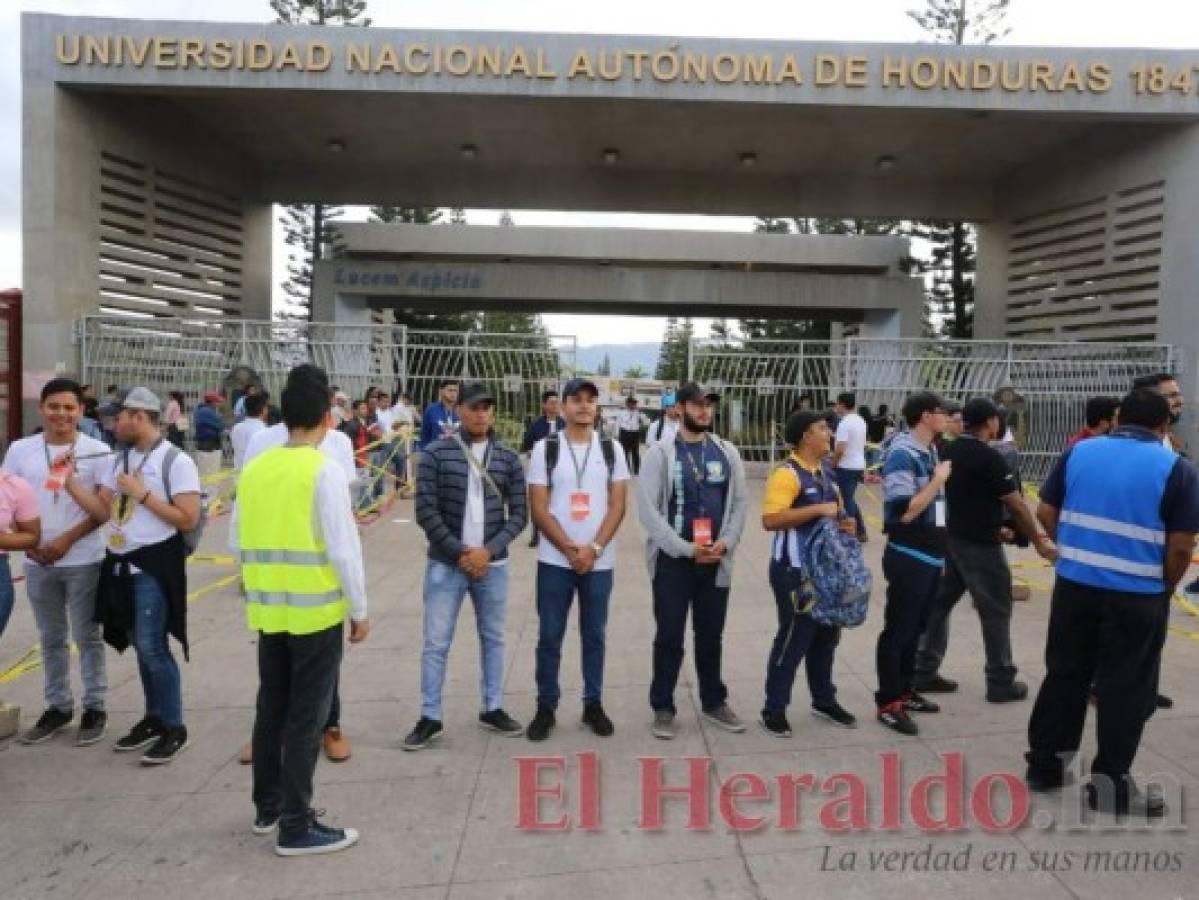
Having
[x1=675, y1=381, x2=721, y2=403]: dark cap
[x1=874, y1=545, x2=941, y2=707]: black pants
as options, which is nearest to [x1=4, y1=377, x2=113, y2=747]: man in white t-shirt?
[x1=675, y1=381, x2=721, y2=403]: dark cap

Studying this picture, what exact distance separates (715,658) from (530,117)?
1561cm

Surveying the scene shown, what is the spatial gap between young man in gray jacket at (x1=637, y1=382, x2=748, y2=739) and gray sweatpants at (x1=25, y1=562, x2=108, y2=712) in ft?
9.12

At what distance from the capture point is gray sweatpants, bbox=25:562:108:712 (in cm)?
453

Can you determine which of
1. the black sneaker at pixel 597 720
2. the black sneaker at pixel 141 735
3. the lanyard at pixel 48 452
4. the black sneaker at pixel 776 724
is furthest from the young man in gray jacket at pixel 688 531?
the lanyard at pixel 48 452

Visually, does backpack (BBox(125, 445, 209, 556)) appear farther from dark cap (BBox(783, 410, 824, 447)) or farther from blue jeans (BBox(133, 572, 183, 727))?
dark cap (BBox(783, 410, 824, 447))

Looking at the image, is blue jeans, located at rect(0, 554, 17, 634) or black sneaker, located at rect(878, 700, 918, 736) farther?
black sneaker, located at rect(878, 700, 918, 736)

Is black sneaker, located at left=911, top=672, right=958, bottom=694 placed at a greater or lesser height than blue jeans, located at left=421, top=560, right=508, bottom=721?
lesser

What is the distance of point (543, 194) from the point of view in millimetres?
22672

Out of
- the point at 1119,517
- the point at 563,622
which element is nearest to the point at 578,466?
the point at 563,622

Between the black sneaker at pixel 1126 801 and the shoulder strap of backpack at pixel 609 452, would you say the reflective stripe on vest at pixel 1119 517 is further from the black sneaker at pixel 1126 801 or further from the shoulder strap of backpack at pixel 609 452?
the shoulder strap of backpack at pixel 609 452

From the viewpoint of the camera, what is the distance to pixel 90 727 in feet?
15.0

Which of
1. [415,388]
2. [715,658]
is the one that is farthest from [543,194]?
[715,658]

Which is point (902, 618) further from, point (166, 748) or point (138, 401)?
point (138, 401)

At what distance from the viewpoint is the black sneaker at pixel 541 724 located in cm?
465
